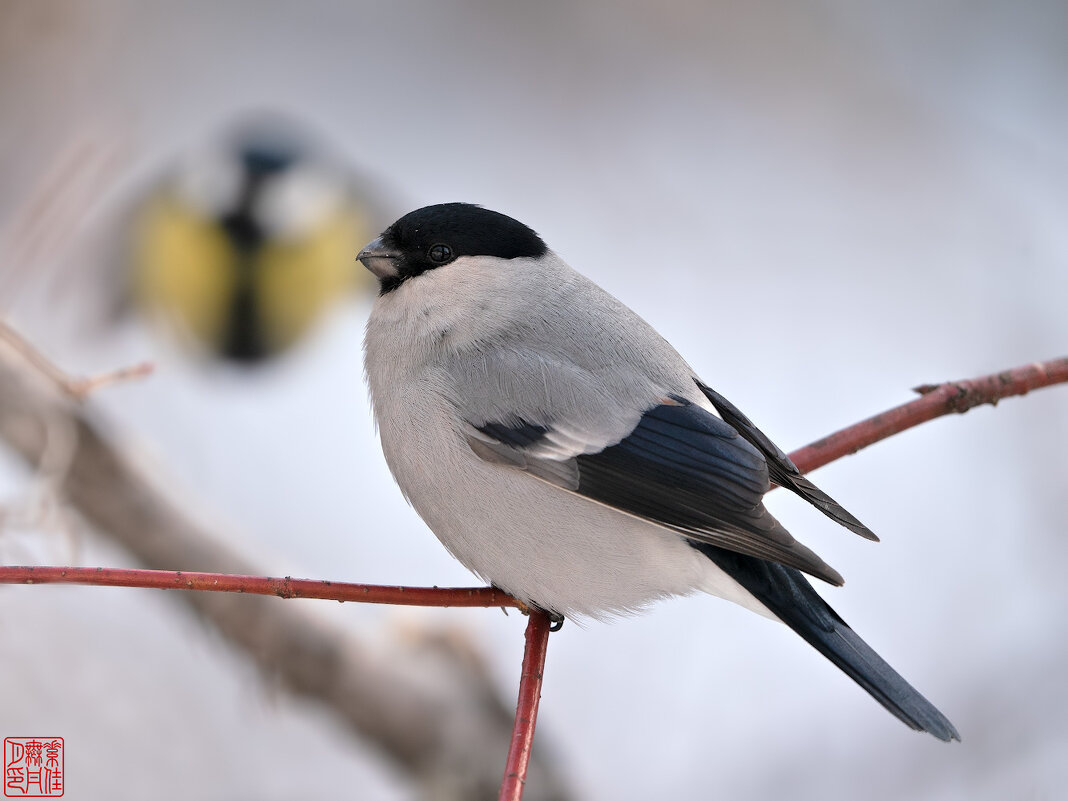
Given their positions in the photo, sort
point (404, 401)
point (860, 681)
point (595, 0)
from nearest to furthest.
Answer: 1. point (860, 681)
2. point (404, 401)
3. point (595, 0)

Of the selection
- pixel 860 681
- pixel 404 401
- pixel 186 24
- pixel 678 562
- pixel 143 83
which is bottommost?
pixel 860 681

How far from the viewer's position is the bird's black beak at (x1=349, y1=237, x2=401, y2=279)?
1119 millimetres

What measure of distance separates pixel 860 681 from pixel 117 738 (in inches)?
64.7

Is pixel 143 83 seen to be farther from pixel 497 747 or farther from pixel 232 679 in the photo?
pixel 497 747

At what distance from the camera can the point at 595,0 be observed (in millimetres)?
2842

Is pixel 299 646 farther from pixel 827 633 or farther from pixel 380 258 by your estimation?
pixel 827 633

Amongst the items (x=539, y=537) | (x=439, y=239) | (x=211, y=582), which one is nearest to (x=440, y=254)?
(x=439, y=239)

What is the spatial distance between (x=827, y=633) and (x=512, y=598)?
12.3 inches

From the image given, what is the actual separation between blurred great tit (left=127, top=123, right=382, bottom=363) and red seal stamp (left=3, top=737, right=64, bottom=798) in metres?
0.97

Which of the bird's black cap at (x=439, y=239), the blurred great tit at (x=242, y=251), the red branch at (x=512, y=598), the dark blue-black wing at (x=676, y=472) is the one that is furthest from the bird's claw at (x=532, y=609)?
the blurred great tit at (x=242, y=251)

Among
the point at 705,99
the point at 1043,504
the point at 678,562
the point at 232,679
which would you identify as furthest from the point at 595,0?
the point at 678,562

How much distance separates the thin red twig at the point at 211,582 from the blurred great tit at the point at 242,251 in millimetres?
1429

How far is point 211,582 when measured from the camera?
0.72 m

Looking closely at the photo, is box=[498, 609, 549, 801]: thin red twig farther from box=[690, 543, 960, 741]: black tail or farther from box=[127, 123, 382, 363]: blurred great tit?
box=[127, 123, 382, 363]: blurred great tit
